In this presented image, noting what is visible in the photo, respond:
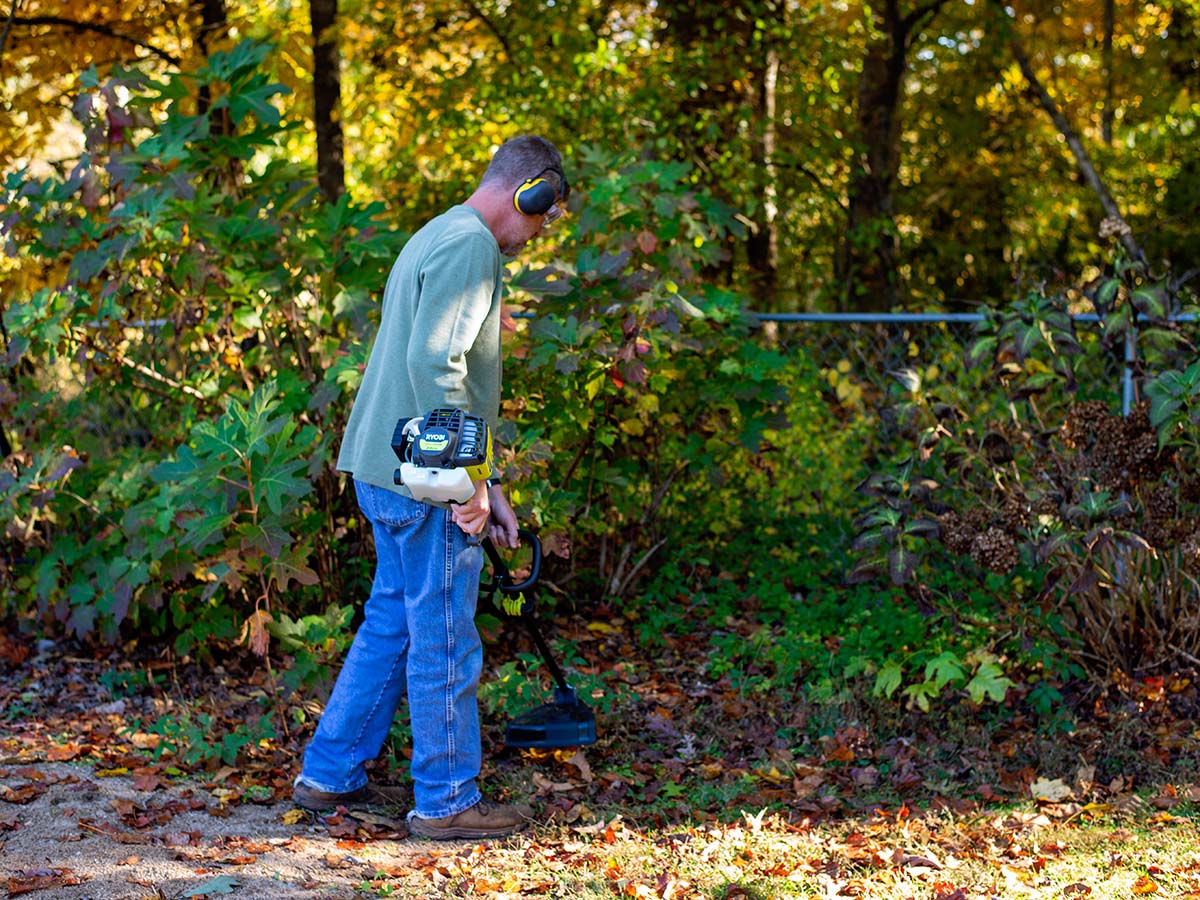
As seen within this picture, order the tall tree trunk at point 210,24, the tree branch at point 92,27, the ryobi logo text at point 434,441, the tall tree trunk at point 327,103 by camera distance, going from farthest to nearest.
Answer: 1. the tall tree trunk at point 327,103
2. the tall tree trunk at point 210,24
3. the tree branch at point 92,27
4. the ryobi logo text at point 434,441

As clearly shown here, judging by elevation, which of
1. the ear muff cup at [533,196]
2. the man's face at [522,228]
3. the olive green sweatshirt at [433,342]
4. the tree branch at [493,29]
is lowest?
the olive green sweatshirt at [433,342]

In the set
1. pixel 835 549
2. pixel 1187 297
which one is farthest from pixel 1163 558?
pixel 835 549

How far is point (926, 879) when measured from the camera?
139 inches

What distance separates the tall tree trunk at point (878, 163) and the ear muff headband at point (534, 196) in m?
7.54

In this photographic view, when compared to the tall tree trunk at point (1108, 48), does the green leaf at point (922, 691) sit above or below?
below

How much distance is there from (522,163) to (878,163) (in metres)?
8.65

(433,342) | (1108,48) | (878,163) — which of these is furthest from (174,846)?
(1108,48)

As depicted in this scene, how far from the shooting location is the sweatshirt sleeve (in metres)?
3.35

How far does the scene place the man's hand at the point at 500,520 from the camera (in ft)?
12.5

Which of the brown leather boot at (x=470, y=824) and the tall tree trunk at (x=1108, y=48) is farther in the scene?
the tall tree trunk at (x=1108, y=48)

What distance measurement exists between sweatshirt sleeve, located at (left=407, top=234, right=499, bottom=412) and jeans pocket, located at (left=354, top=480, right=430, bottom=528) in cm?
33

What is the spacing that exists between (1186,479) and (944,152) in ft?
35.0

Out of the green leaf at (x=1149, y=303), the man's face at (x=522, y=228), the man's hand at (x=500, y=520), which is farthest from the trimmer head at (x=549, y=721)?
the green leaf at (x=1149, y=303)

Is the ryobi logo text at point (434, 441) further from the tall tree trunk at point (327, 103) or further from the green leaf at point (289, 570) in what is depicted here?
the tall tree trunk at point (327, 103)
